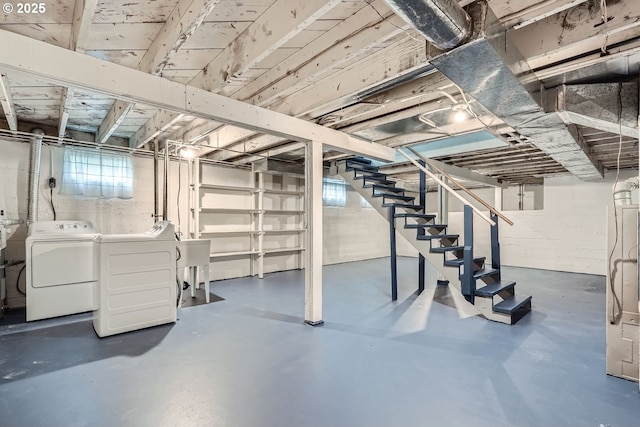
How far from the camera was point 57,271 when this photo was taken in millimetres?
3205

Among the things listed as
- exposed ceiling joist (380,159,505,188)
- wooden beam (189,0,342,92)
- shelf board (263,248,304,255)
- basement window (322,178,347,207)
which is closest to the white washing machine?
wooden beam (189,0,342,92)

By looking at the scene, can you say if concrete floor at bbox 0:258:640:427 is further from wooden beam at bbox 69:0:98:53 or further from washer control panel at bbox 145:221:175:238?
wooden beam at bbox 69:0:98:53

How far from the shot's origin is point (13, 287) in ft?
12.0

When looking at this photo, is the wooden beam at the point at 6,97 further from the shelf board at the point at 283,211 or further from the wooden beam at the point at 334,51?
the shelf board at the point at 283,211

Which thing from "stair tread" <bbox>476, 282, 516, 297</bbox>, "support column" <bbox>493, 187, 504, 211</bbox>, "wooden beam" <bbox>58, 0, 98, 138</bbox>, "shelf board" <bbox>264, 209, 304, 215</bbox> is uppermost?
"wooden beam" <bbox>58, 0, 98, 138</bbox>

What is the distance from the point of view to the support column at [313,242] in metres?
3.08

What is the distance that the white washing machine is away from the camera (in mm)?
3117

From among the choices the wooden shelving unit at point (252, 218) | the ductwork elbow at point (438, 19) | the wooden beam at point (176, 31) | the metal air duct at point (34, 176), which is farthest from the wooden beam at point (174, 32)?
the wooden shelving unit at point (252, 218)

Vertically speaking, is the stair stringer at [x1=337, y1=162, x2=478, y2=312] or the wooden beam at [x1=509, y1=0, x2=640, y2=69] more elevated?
the wooden beam at [x1=509, y1=0, x2=640, y2=69]

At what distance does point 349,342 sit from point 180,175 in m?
3.93

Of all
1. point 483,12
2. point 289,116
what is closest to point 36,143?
point 289,116

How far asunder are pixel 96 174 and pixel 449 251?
15.9 ft

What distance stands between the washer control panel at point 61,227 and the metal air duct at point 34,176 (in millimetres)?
241

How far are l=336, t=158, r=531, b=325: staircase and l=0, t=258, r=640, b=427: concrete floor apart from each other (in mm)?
196
